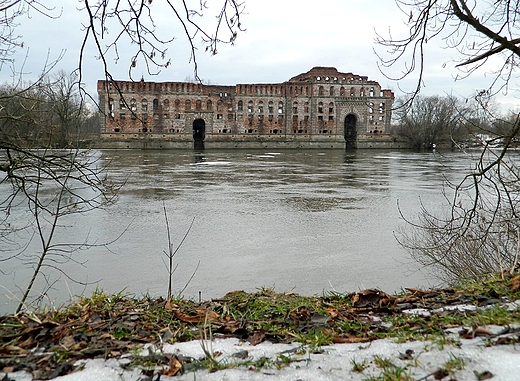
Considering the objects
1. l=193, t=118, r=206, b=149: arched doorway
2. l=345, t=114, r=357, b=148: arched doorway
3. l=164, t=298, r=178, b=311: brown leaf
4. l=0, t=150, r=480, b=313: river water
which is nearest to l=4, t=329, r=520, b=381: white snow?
l=164, t=298, r=178, b=311: brown leaf

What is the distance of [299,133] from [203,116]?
1319 cm

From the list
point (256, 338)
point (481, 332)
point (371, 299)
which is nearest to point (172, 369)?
point (256, 338)

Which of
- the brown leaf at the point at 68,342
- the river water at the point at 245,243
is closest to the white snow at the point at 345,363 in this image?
the brown leaf at the point at 68,342

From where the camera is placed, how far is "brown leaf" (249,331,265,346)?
2391 millimetres

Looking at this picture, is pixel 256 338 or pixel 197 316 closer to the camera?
pixel 256 338

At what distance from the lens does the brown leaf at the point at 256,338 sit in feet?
7.84

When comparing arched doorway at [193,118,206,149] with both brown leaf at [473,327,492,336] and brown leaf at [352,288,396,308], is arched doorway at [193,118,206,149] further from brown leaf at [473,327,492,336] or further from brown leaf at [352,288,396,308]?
brown leaf at [473,327,492,336]

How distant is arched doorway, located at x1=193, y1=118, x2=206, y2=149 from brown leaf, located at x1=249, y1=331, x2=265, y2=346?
52906 mm

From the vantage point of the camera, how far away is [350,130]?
2295 inches

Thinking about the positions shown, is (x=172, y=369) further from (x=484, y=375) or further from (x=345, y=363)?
(x=484, y=375)

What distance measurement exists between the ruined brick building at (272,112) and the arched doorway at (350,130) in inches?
5.4

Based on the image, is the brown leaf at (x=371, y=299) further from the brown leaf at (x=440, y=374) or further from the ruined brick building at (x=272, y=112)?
the ruined brick building at (x=272, y=112)

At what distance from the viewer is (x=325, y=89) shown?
55.7 metres

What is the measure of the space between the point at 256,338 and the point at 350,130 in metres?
58.0
